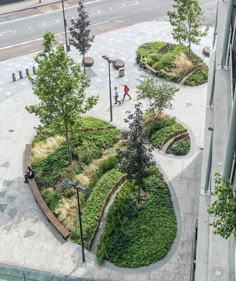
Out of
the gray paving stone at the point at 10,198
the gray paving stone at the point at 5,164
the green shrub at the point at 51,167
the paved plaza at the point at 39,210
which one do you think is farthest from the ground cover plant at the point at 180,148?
the gray paving stone at the point at 5,164

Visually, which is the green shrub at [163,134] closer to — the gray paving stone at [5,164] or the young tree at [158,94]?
the young tree at [158,94]

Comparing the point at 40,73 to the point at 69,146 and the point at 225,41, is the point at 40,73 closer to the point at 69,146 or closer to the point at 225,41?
the point at 69,146

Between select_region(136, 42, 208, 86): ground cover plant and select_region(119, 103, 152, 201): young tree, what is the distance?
14594 mm

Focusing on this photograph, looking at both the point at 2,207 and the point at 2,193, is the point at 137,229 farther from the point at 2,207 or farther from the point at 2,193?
the point at 2,193

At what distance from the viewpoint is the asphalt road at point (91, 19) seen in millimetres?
45625

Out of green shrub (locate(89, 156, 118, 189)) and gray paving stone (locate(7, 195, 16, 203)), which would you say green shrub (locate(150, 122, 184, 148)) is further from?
gray paving stone (locate(7, 195, 16, 203))

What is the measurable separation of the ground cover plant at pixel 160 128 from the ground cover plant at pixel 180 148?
69 cm

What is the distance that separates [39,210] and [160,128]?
34.8 ft

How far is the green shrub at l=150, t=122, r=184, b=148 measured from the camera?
3136 centimetres

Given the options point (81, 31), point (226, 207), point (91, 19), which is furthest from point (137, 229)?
point (91, 19)

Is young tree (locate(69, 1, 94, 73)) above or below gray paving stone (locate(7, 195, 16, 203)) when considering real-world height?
above

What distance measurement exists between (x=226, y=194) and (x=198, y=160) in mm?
17031

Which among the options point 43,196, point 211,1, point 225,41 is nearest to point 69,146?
point 43,196

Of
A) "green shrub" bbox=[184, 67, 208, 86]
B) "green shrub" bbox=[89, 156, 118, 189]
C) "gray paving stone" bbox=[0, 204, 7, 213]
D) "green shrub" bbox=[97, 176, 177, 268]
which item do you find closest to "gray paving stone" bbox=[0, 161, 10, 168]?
"gray paving stone" bbox=[0, 204, 7, 213]
